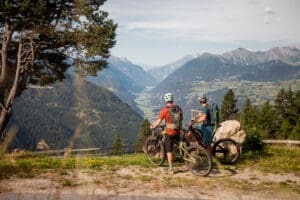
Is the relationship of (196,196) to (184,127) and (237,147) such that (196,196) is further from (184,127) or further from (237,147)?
(237,147)

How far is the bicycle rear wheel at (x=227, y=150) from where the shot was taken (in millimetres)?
13516

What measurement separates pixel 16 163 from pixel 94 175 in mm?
2684

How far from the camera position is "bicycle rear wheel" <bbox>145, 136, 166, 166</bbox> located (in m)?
12.8

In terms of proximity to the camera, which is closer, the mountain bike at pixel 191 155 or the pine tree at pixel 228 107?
the mountain bike at pixel 191 155

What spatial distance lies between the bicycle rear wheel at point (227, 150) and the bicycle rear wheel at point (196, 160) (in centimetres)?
212

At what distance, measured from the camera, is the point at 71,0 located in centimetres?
2225

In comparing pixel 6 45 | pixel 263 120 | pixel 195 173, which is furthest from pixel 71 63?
pixel 263 120

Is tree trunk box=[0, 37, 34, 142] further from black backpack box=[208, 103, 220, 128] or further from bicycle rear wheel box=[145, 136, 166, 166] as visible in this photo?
black backpack box=[208, 103, 220, 128]

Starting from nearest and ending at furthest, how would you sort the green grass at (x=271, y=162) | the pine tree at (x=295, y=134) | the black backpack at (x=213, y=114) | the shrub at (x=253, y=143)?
the black backpack at (x=213, y=114)
the green grass at (x=271, y=162)
the shrub at (x=253, y=143)
the pine tree at (x=295, y=134)

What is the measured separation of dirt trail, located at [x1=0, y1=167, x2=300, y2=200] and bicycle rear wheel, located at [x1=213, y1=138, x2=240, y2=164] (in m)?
1.42

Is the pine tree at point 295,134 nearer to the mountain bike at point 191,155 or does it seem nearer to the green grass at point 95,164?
the green grass at point 95,164

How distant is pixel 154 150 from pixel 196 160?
80.0 inches

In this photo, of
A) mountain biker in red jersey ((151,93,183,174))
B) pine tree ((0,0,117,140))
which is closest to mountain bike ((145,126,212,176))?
mountain biker in red jersey ((151,93,183,174))

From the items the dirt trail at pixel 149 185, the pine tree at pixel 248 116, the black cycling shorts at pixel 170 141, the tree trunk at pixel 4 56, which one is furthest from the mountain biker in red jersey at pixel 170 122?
the pine tree at pixel 248 116
